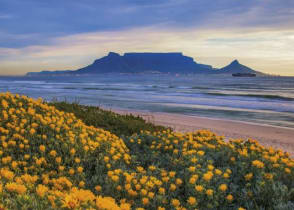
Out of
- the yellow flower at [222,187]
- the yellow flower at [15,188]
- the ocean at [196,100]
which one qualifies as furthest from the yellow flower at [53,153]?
the ocean at [196,100]

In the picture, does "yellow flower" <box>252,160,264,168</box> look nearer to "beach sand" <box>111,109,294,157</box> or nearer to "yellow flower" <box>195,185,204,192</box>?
"yellow flower" <box>195,185,204,192</box>

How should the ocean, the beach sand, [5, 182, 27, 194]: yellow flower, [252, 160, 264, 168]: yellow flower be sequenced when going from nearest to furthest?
[5, 182, 27, 194]: yellow flower → [252, 160, 264, 168]: yellow flower → the beach sand → the ocean

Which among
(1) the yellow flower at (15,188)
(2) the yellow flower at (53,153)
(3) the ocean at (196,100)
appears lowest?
(3) the ocean at (196,100)

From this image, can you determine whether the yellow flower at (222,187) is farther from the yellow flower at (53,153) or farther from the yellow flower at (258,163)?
the yellow flower at (53,153)

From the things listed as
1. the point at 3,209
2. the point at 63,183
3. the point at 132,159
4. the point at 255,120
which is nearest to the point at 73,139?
the point at 132,159

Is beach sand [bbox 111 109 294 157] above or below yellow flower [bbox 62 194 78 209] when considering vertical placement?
below

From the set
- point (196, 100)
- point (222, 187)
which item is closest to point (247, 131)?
point (222, 187)

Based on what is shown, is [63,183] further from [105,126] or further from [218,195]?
[105,126]

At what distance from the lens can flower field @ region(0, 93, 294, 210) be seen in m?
2.69

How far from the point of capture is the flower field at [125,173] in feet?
8.81

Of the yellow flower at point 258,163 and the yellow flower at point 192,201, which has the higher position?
the yellow flower at point 258,163

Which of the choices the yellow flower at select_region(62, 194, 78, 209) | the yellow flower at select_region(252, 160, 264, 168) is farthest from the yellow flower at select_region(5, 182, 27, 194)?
the yellow flower at select_region(252, 160, 264, 168)

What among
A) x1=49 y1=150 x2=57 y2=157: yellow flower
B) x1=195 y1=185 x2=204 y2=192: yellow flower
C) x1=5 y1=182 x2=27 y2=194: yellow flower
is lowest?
x1=195 y1=185 x2=204 y2=192: yellow flower

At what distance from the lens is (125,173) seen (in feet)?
11.6
